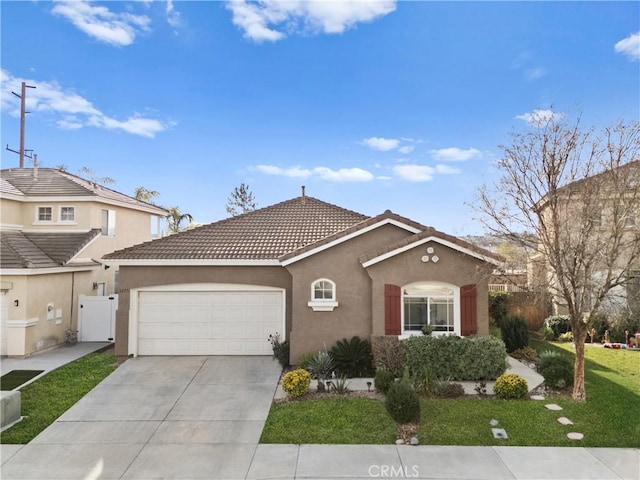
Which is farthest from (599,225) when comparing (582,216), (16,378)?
(16,378)

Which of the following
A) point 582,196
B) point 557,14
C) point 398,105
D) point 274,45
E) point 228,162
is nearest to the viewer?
point 582,196

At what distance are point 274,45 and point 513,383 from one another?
54.2ft

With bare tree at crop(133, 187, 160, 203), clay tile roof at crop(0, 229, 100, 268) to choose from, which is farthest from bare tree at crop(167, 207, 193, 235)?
clay tile roof at crop(0, 229, 100, 268)

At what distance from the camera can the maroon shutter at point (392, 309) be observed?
12.2 m

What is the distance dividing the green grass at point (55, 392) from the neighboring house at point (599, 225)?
1350 centimetres

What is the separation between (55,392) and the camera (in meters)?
11.0

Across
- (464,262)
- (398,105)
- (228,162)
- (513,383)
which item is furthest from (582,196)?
(228,162)

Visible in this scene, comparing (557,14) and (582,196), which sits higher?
(557,14)

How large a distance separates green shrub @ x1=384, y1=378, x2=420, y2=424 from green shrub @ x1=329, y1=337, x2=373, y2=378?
10.6 feet

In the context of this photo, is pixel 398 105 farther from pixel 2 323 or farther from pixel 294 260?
pixel 2 323

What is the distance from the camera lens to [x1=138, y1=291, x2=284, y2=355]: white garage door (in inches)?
568

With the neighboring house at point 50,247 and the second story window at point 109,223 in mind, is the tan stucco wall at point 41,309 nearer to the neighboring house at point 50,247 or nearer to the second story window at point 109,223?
the neighboring house at point 50,247

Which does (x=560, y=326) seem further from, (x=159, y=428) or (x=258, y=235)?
Result: (x=159, y=428)

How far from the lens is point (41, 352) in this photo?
14742mm
